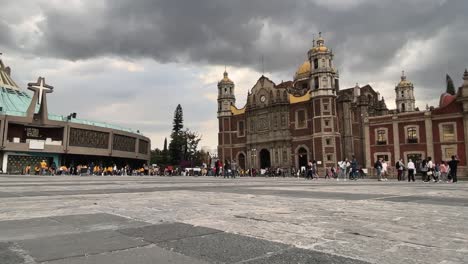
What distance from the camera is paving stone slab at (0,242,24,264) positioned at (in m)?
3.00

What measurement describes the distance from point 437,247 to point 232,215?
3.05 metres

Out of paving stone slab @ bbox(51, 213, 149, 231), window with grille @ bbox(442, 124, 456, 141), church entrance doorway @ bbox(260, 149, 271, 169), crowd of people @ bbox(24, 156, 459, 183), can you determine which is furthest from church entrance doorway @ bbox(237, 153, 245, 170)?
paving stone slab @ bbox(51, 213, 149, 231)

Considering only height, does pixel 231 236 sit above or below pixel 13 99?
below

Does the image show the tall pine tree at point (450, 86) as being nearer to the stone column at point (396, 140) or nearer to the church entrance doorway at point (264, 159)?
the stone column at point (396, 140)

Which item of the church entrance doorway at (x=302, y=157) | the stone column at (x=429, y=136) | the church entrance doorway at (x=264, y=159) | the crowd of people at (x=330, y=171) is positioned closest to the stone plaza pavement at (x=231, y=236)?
the crowd of people at (x=330, y=171)

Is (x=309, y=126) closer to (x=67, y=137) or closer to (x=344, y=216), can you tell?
(x=67, y=137)

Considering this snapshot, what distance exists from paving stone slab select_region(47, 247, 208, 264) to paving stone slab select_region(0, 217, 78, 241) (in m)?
1.27

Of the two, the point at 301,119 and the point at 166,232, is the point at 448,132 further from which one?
the point at 166,232

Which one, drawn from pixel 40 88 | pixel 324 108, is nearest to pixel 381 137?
pixel 324 108

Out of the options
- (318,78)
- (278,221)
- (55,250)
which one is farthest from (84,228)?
(318,78)

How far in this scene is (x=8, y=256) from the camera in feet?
10.4

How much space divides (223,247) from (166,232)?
1042 mm

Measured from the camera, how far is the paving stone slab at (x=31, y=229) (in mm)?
4027

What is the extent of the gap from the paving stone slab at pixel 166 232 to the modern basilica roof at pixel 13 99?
205ft
